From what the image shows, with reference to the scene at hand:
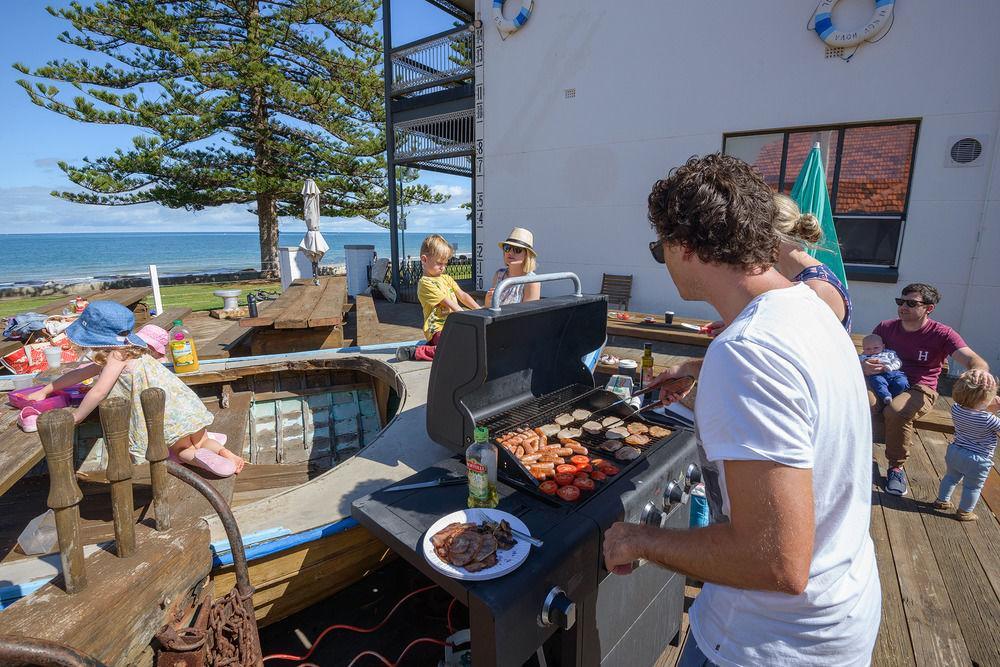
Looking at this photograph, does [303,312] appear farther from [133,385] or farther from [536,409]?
[536,409]

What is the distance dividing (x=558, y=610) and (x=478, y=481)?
542mm

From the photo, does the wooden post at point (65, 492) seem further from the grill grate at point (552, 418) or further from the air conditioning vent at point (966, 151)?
the air conditioning vent at point (966, 151)

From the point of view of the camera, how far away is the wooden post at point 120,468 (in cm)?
142

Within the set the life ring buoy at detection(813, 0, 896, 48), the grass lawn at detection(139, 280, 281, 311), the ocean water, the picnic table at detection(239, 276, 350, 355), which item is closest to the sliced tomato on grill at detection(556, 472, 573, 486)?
the picnic table at detection(239, 276, 350, 355)

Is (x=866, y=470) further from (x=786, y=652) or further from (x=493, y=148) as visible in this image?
(x=493, y=148)

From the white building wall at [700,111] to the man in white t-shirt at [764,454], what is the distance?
7104mm

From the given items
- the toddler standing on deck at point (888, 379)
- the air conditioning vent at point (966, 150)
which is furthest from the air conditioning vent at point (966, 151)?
the toddler standing on deck at point (888, 379)

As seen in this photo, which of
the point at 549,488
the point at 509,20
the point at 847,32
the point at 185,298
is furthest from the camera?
the point at 185,298

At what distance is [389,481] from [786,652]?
1.99 m

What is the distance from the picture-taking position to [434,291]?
438 centimetres

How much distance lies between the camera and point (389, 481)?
105 inches

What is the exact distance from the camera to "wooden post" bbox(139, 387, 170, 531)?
1.67 metres

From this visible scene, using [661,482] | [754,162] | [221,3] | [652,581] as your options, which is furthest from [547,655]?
[221,3]

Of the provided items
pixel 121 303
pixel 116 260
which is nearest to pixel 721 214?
pixel 121 303
